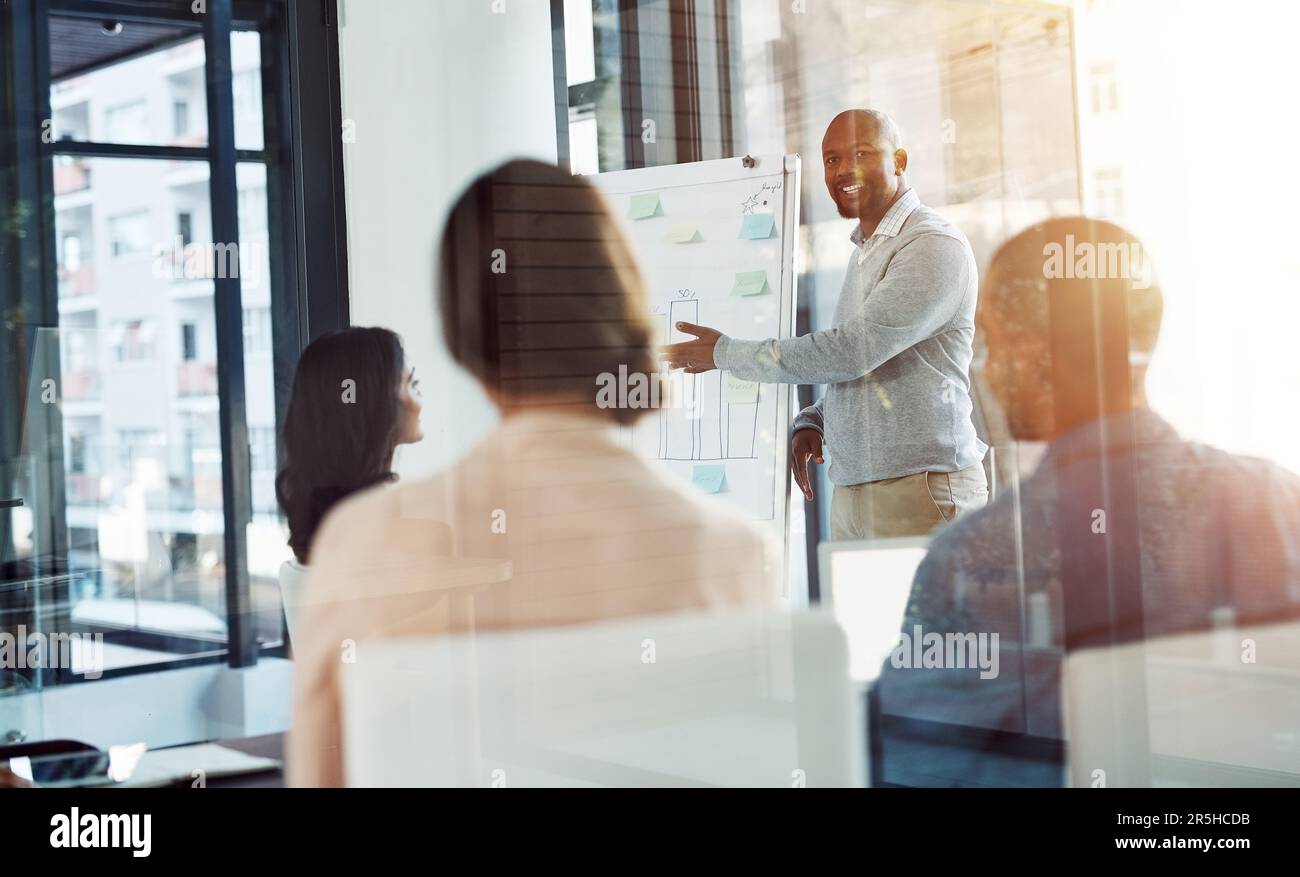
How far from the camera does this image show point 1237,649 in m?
2.89

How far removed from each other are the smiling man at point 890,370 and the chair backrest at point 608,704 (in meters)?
0.36

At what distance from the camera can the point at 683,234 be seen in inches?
117

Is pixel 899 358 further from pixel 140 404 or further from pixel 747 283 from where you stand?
pixel 140 404

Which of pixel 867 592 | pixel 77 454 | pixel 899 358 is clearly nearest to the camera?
pixel 899 358

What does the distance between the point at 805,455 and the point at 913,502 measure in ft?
0.93

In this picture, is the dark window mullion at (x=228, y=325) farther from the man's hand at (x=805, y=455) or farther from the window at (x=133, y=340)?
the man's hand at (x=805, y=455)

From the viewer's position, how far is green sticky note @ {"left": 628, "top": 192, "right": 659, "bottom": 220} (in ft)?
9.82

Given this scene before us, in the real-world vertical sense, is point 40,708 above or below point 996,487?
below

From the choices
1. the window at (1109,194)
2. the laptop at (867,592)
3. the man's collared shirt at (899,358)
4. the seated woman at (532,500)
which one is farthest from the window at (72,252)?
the window at (1109,194)

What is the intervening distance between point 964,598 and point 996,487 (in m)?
0.29

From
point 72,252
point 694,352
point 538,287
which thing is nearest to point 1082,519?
point 694,352
